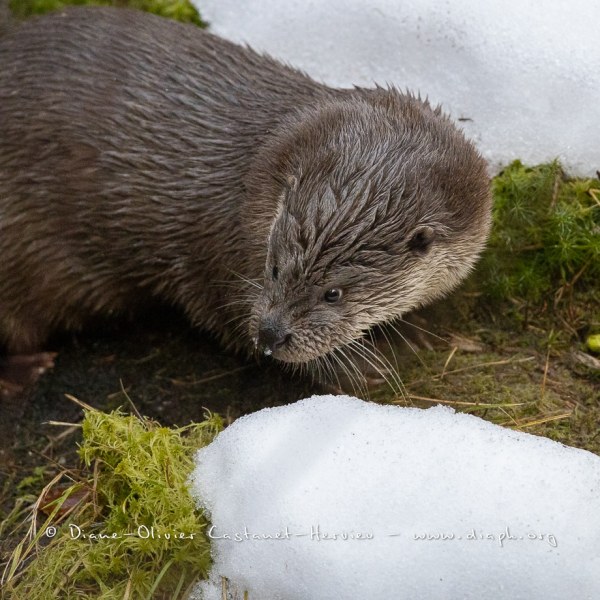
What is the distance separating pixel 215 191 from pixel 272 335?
1.94 feet

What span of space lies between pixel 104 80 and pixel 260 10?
0.95 metres

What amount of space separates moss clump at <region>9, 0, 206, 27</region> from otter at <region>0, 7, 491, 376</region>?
66 cm

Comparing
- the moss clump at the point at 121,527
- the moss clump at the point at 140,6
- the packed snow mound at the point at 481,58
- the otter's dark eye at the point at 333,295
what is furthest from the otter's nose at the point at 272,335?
the moss clump at the point at 140,6

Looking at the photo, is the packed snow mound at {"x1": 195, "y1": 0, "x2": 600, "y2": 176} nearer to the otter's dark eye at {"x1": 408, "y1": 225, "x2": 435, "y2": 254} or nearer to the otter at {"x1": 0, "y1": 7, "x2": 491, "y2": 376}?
the otter at {"x1": 0, "y1": 7, "x2": 491, "y2": 376}

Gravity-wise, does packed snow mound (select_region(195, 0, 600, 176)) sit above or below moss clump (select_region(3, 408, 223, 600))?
above

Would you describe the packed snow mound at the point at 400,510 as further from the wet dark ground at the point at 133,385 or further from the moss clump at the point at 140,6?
the moss clump at the point at 140,6

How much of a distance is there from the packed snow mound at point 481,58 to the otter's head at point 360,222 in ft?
1.87

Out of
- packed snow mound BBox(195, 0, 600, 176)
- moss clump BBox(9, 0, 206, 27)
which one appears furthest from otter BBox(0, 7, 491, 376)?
moss clump BBox(9, 0, 206, 27)

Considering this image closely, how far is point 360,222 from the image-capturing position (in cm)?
225

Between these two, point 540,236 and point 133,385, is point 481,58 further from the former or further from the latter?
point 133,385

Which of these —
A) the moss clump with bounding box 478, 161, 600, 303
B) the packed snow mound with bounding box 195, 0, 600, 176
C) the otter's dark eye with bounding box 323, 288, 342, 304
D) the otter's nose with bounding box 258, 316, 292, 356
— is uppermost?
the packed snow mound with bounding box 195, 0, 600, 176

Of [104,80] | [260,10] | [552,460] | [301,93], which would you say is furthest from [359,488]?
[260,10]

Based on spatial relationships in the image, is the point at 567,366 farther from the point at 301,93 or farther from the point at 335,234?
the point at 301,93

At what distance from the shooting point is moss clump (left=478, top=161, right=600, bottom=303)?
280 cm
